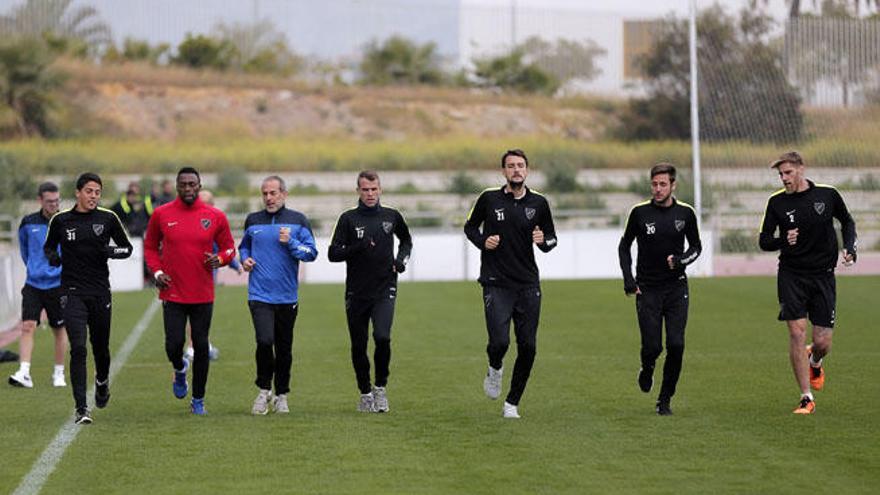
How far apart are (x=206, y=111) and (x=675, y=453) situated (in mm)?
51582

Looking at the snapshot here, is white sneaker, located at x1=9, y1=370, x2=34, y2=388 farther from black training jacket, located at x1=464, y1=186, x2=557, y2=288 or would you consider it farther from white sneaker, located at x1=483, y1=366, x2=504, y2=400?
black training jacket, located at x1=464, y1=186, x2=557, y2=288

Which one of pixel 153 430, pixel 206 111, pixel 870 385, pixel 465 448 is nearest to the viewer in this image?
pixel 465 448

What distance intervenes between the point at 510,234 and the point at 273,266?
6.36ft

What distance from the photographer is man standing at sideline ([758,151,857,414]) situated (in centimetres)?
1229

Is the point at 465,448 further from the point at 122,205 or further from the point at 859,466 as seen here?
the point at 122,205

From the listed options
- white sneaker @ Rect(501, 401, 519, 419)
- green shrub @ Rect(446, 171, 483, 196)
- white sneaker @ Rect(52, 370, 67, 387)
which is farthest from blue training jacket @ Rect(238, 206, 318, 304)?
green shrub @ Rect(446, 171, 483, 196)

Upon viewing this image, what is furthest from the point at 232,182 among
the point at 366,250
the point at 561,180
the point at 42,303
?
the point at 366,250

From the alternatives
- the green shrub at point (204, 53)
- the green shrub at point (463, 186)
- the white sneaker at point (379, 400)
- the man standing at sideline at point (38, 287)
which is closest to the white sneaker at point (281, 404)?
the white sneaker at point (379, 400)

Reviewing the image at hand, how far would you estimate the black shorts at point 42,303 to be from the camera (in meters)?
15.2

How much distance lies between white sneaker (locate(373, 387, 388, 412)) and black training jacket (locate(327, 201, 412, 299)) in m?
0.79

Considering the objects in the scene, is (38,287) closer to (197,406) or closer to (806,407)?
(197,406)

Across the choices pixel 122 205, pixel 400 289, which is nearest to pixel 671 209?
pixel 122 205

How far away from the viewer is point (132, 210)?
27.2 metres

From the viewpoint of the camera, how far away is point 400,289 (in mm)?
30234
